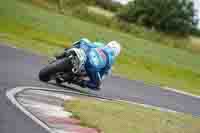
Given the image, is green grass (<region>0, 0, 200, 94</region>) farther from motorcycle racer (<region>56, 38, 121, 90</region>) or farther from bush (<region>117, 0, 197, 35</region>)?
bush (<region>117, 0, 197, 35</region>)

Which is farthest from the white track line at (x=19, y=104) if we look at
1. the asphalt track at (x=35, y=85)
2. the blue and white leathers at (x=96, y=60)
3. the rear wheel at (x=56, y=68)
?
the blue and white leathers at (x=96, y=60)

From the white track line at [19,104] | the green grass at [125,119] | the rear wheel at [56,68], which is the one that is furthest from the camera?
the rear wheel at [56,68]

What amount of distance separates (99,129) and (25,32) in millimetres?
21942

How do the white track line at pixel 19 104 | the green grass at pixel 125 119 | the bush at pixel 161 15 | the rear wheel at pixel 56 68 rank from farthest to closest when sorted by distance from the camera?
the bush at pixel 161 15, the rear wheel at pixel 56 68, the green grass at pixel 125 119, the white track line at pixel 19 104

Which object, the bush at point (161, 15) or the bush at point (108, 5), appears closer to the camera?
the bush at point (161, 15)

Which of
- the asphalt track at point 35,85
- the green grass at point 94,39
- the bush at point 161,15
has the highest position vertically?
the asphalt track at point 35,85

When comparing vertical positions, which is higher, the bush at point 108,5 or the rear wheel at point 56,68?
the rear wheel at point 56,68

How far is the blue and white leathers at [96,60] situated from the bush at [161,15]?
4825cm

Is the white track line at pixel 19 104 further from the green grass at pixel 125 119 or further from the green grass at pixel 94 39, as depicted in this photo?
the green grass at pixel 94 39

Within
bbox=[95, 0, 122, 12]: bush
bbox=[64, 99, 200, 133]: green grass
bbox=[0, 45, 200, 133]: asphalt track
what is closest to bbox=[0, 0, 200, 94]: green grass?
bbox=[0, 45, 200, 133]: asphalt track

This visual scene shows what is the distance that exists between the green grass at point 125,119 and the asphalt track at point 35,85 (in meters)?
1.21

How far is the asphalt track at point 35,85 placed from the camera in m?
9.95

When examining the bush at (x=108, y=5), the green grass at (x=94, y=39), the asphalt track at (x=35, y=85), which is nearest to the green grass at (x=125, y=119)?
the asphalt track at (x=35, y=85)

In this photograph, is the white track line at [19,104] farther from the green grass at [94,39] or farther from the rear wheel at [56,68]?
the green grass at [94,39]
